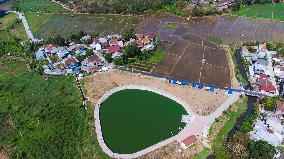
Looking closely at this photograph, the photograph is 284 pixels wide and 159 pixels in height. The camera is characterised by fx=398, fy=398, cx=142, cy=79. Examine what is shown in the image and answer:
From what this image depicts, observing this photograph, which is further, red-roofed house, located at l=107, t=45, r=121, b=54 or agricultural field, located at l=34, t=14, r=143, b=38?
agricultural field, located at l=34, t=14, r=143, b=38

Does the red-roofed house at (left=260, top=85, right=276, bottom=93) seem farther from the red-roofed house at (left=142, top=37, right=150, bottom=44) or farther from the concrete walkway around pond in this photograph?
the red-roofed house at (left=142, top=37, right=150, bottom=44)

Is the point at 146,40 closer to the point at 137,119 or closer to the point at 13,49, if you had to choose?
the point at 137,119

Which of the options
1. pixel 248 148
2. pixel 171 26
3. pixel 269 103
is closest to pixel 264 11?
pixel 171 26

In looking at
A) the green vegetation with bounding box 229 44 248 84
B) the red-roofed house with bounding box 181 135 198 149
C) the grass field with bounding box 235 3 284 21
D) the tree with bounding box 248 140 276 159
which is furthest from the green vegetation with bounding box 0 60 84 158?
the grass field with bounding box 235 3 284 21

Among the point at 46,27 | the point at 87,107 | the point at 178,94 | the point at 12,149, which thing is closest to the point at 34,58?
the point at 46,27

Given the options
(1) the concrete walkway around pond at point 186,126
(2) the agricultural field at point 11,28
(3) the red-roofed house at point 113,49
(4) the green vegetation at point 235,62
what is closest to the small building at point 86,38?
(3) the red-roofed house at point 113,49

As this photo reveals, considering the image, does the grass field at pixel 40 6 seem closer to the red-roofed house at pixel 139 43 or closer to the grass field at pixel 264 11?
the red-roofed house at pixel 139 43
